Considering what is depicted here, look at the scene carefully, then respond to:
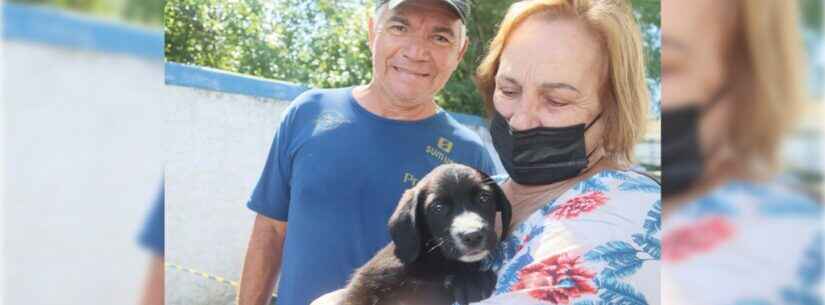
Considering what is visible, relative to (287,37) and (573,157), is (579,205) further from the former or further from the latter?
(287,37)

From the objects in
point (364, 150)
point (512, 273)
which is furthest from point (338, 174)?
point (512, 273)

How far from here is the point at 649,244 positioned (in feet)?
8.37

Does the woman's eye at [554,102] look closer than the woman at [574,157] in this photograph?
No

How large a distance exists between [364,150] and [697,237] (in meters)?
1.25

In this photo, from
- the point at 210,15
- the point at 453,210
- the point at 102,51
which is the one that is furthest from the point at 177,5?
the point at 453,210

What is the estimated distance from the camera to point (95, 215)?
3.67 m

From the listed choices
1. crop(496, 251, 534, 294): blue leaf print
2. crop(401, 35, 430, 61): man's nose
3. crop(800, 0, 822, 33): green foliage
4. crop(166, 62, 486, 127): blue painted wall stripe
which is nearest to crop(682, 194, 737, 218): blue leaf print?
crop(800, 0, 822, 33): green foliage

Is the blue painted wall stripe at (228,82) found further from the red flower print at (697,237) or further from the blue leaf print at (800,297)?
the blue leaf print at (800,297)

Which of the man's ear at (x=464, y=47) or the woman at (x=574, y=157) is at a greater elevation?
the man's ear at (x=464, y=47)

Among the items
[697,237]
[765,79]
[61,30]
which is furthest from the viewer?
[61,30]

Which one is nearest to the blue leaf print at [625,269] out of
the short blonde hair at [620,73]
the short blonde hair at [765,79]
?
the short blonde hair at [620,73]

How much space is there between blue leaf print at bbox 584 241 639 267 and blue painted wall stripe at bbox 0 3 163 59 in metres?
1.81

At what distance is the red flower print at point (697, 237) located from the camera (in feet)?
6.31

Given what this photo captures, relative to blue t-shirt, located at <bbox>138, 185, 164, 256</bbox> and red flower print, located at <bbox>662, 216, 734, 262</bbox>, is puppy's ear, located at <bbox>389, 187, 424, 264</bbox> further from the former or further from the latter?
blue t-shirt, located at <bbox>138, 185, 164, 256</bbox>
